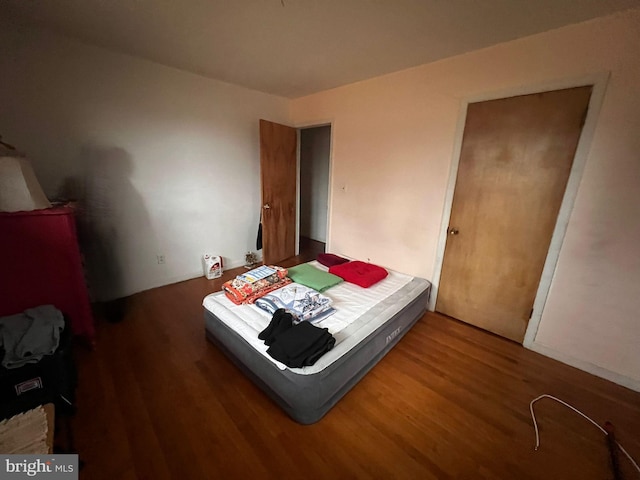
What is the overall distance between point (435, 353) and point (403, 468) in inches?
38.3

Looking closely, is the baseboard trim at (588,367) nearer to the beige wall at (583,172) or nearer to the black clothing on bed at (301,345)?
the beige wall at (583,172)

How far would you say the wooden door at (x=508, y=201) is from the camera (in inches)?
70.1

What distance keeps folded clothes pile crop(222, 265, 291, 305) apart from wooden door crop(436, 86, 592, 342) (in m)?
1.63

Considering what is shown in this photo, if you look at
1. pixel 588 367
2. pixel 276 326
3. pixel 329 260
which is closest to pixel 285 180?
pixel 329 260

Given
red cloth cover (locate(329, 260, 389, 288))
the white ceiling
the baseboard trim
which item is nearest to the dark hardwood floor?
the baseboard trim

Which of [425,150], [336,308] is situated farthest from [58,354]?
[425,150]

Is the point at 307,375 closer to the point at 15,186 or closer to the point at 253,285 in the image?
the point at 253,285

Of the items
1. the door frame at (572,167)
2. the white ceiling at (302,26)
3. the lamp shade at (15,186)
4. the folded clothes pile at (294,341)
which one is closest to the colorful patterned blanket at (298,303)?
the folded clothes pile at (294,341)

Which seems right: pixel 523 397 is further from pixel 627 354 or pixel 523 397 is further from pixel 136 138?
pixel 136 138

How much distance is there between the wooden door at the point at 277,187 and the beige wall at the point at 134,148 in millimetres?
324

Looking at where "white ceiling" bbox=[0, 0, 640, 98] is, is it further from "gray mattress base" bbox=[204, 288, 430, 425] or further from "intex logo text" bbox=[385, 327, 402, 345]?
"intex logo text" bbox=[385, 327, 402, 345]

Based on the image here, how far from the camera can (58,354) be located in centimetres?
136

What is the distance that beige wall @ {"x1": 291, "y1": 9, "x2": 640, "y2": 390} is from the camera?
5.11 ft

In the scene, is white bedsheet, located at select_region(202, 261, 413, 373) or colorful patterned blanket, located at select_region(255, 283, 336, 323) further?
colorful patterned blanket, located at select_region(255, 283, 336, 323)
